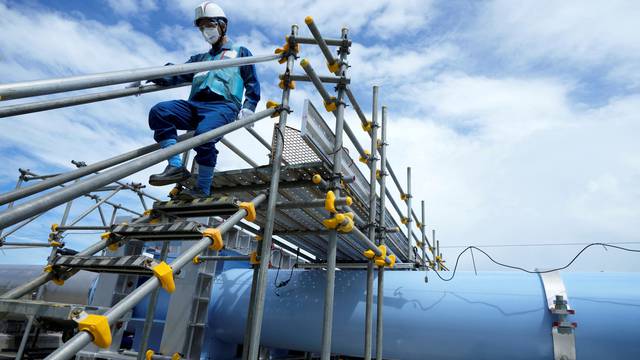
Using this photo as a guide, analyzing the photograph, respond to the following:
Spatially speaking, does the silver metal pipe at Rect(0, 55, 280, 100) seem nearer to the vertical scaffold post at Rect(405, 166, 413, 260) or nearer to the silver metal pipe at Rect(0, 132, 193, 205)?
the silver metal pipe at Rect(0, 132, 193, 205)

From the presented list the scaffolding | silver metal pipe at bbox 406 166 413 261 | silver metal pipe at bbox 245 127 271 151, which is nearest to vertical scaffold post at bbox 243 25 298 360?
the scaffolding

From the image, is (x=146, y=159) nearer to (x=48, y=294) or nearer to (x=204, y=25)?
(x=204, y=25)

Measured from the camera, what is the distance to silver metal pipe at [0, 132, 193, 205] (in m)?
2.47

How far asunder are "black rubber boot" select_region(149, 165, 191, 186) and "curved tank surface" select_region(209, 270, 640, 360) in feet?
8.54

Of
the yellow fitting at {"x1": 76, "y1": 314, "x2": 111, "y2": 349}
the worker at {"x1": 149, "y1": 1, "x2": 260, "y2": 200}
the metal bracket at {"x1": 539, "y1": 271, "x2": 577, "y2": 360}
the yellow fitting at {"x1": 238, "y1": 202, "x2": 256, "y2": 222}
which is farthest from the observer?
the metal bracket at {"x1": 539, "y1": 271, "x2": 577, "y2": 360}

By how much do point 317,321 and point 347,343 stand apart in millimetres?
472

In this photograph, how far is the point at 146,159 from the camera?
108 inches

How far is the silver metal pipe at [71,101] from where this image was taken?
8.25ft

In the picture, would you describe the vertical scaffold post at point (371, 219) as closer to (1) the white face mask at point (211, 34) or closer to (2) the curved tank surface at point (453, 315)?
(2) the curved tank surface at point (453, 315)

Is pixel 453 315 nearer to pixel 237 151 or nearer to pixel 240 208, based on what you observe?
pixel 240 208

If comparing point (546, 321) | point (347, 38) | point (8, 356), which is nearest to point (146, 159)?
point (347, 38)

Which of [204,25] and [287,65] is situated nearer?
[287,65]

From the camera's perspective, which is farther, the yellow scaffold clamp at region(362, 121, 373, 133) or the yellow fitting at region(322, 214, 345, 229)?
the yellow scaffold clamp at region(362, 121, 373, 133)

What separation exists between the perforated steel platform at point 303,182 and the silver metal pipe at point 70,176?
108cm
